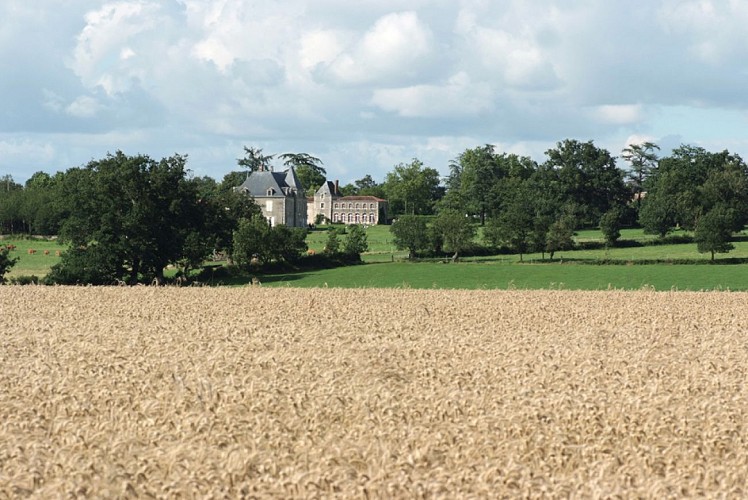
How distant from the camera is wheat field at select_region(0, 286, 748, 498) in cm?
1007

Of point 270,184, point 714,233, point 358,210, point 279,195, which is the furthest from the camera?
point 358,210

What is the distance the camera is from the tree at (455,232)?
303ft

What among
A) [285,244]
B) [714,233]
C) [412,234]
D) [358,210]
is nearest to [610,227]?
[714,233]

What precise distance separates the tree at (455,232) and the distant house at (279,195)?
7217 centimetres

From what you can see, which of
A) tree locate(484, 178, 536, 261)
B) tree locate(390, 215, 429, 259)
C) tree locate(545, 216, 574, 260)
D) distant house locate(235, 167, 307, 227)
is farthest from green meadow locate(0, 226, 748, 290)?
distant house locate(235, 167, 307, 227)

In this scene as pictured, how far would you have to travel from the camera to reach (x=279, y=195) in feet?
543

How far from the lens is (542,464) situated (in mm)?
11203

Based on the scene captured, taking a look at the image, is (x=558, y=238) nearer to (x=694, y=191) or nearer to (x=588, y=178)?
(x=694, y=191)

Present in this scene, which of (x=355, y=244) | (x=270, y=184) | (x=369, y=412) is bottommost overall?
(x=369, y=412)

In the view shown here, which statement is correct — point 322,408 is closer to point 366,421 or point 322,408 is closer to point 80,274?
point 366,421

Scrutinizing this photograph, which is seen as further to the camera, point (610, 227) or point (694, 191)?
point (694, 191)

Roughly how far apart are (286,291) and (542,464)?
1236 inches

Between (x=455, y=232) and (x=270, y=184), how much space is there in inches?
3131

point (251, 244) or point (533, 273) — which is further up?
point (251, 244)
